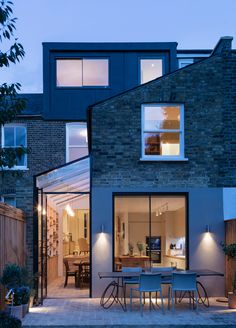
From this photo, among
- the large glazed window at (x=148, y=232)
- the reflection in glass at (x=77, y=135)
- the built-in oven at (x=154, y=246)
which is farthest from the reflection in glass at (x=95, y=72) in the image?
the built-in oven at (x=154, y=246)

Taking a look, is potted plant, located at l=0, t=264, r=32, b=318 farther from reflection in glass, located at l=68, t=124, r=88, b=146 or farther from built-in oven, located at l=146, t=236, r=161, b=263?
reflection in glass, located at l=68, t=124, r=88, b=146

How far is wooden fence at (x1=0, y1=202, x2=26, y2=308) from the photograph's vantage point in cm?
1288

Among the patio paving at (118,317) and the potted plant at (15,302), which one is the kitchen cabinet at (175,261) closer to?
the patio paving at (118,317)

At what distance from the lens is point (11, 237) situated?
14.3 meters

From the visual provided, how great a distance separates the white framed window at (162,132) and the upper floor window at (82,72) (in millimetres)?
6904

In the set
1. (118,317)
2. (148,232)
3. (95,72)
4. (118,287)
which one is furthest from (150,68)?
(118,317)

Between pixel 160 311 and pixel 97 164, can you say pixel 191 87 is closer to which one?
pixel 97 164

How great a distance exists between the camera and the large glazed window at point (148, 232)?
15352mm

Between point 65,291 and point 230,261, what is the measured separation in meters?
5.09

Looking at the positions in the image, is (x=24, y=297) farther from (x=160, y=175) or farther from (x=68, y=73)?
(x=68, y=73)

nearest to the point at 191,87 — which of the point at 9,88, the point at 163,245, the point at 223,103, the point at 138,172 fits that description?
the point at 223,103

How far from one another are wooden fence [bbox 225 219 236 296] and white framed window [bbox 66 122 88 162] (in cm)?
758

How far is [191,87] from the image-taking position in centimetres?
1566

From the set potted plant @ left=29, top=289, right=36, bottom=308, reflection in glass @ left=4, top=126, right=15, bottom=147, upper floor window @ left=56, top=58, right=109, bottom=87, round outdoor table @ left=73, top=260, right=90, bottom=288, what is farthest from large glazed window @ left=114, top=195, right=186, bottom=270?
upper floor window @ left=56, top=58, right=109, bottom=87
